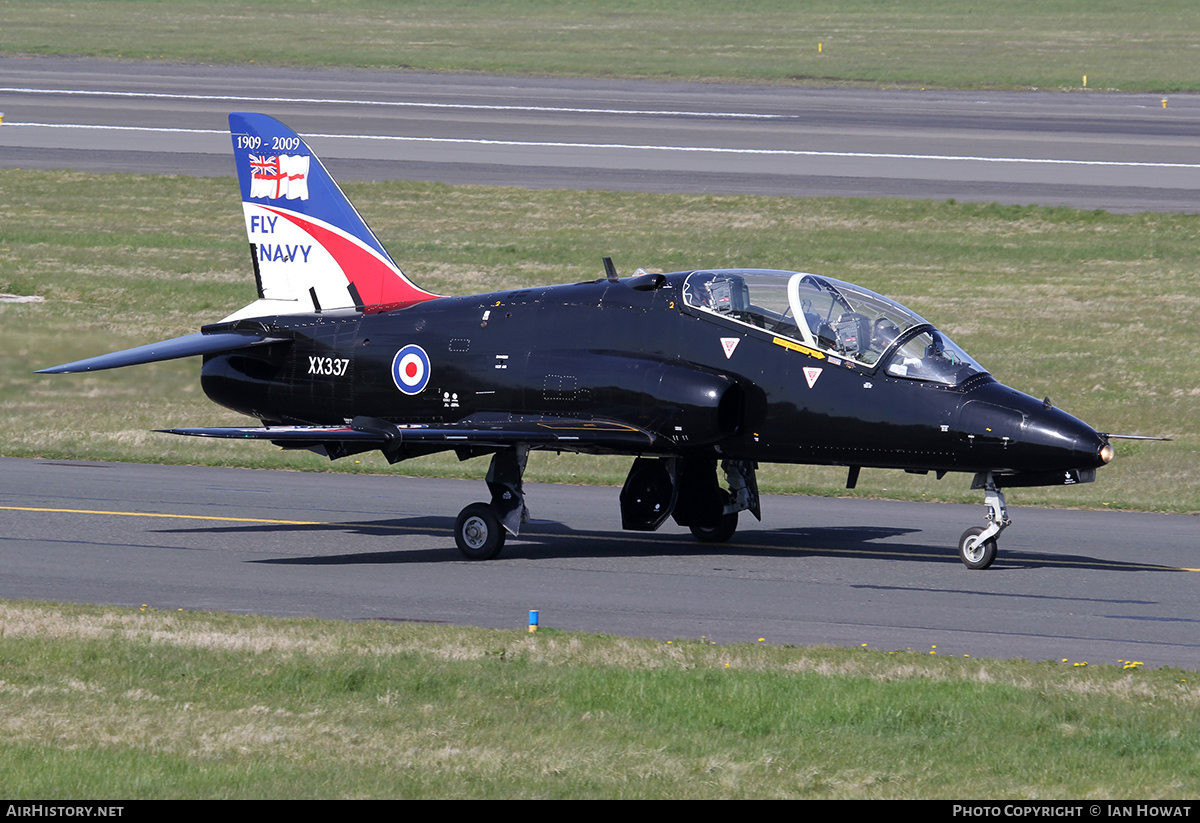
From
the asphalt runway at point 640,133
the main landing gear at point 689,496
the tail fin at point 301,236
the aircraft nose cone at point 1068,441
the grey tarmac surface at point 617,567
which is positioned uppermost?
the asphalt runway at point 640,133

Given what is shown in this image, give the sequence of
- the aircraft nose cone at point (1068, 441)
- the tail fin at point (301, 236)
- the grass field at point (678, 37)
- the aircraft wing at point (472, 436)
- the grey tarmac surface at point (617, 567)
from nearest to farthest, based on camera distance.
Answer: the grey tarmac surface at point (617, 567) < the aircraft nose cone at point (1068, 441) < the aircraft wing at point (472, 436) < the tail fin at point (301, 236) < the grass field at point (678, 37)

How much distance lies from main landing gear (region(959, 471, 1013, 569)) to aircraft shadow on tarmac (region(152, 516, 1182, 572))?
0.86 feet

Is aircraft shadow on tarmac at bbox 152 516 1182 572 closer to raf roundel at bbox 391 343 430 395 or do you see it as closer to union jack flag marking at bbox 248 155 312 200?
raf roundel at bbox 391 343 430 395

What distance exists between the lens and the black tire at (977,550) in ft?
51.8

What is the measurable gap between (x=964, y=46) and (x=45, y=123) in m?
45.5

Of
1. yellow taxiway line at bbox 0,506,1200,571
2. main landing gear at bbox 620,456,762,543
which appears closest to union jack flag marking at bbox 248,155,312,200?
yellow taxiway line at bbox 0,506,1200,571

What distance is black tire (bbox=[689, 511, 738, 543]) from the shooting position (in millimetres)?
17844

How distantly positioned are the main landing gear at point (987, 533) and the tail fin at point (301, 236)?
25.1 ft

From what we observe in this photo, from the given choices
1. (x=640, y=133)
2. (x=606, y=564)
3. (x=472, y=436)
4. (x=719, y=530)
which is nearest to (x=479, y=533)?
(x=472, y=436)

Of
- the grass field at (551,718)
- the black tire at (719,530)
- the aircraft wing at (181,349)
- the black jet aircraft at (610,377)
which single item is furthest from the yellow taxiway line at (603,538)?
the grass field at (551,718)

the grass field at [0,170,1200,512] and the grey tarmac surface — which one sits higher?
the grass field at [0,170,1200,512]

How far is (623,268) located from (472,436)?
1801 centimetres

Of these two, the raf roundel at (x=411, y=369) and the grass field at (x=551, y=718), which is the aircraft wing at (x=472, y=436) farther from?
the grass field at (x=551, y=718)

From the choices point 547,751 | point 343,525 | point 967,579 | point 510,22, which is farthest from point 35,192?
point 510,22
